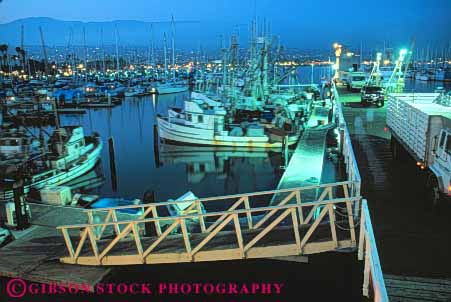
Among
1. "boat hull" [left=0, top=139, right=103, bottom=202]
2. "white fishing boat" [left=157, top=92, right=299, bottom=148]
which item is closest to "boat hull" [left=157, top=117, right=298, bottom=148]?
"white fishing boat" [left=157, top=92, right=299, bottom=148]

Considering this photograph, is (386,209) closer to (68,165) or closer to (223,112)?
(68,165)

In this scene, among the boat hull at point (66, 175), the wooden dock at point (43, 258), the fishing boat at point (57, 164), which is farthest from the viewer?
the fishing boat at point (57, 164)

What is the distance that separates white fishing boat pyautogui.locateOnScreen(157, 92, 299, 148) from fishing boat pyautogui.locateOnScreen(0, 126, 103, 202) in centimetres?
808

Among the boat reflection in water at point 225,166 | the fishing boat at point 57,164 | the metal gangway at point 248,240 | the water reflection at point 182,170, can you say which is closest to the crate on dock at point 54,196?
the fishing boat at point 57,164

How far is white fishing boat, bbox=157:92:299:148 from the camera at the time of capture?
3459 centimetres

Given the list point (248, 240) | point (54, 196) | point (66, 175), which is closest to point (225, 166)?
A: point (66, 175)

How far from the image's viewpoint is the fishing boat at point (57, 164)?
845 inches

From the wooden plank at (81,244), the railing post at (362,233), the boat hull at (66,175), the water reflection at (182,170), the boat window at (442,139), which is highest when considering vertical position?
the boat window at (442,139)

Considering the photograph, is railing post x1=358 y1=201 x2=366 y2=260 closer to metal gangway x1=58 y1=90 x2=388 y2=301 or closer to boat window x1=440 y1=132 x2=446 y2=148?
metal gangway x1=58 y1=90 x2=388 y2=301

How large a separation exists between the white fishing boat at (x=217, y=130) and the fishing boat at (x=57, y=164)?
8.08 metres

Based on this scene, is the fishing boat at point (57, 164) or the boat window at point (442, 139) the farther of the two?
the fishing boat at point (57, 164)

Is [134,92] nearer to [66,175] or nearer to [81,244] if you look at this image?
[66,175]

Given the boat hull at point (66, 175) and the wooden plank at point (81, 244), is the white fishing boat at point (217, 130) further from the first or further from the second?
the wooden plank at point (81, 244)

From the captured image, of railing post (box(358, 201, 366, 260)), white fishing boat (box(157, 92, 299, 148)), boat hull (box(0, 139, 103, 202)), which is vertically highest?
railing post (box(358, 201, 366, 260))
